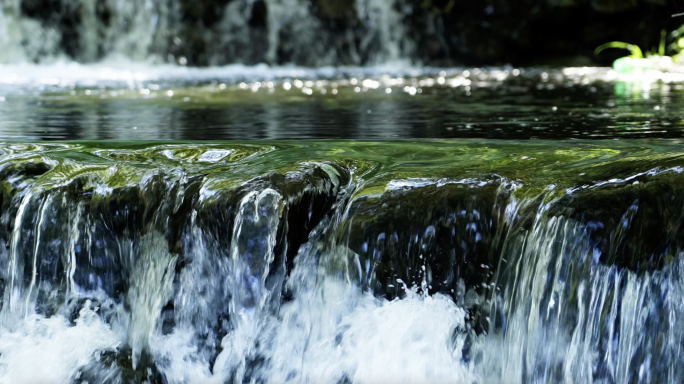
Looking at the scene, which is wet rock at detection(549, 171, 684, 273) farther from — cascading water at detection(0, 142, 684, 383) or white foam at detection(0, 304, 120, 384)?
white foam at detection(0, 304, 120, 384)

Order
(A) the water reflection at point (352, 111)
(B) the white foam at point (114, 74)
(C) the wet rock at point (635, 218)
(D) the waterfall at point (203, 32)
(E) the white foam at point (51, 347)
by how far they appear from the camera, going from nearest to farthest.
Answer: (C) the wet rock at point (635, 218)
(E) the white foam at point (51, 347)
(A) the water reflection at point (352, 111)
(B) the white foam at point (114, 74)
(D) the waterfall at point (203, 32)

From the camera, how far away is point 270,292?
3.47m

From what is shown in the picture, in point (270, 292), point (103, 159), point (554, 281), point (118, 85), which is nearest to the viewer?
point (554, 281)

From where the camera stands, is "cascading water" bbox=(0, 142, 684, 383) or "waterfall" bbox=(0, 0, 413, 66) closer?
"cascading water" bbox=(0, 142, 684, 383)

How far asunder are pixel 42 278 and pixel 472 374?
1909mm

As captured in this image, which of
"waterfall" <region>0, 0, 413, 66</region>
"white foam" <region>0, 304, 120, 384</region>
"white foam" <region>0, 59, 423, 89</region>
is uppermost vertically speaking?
"waterfall" <region>0, 0, 413, 66</region>

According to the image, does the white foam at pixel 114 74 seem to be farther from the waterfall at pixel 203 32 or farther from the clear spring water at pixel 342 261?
the clear spring water at pixel 342 261

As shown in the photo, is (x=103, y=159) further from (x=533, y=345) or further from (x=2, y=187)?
(x=533, y=345)

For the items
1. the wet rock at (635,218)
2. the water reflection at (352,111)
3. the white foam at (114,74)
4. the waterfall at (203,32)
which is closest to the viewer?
the wet rock at (635,218)

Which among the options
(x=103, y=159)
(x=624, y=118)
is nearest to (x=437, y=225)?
(x=103, y=159)

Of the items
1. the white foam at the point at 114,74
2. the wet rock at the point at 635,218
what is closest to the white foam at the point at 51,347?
the wet rock at the point at 635,218

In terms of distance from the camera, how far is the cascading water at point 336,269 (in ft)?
10.4

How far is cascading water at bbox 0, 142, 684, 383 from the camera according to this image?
10.4 feet

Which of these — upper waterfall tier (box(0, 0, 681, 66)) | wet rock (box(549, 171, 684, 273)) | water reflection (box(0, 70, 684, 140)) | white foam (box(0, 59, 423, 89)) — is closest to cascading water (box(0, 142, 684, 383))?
wet rock (box(549, 171, 684, 273))
